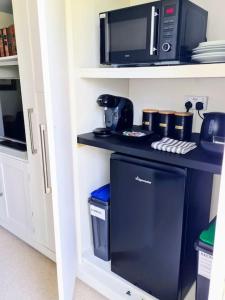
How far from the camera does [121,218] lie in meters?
1.47

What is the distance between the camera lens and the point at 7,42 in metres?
2.01

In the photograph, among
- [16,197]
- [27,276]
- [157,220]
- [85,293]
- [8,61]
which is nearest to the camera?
[157,220]

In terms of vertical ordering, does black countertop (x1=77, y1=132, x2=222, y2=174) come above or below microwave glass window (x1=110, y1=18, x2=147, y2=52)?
below

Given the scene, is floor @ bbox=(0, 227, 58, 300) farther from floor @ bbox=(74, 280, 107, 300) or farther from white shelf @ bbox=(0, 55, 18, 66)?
white shelf @ bbox=(0, 55, 18, 66)

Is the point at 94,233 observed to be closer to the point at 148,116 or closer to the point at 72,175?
the point at 72,175

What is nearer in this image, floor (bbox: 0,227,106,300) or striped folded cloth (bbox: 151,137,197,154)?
striped folded cloth (bbox: 151,137,197,154)

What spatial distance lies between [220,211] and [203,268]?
577mm

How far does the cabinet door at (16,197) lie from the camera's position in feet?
6.29

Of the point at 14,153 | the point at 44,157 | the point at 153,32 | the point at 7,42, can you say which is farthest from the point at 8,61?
the point at 153,32

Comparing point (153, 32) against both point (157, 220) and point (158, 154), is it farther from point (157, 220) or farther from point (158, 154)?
point (157, 220)

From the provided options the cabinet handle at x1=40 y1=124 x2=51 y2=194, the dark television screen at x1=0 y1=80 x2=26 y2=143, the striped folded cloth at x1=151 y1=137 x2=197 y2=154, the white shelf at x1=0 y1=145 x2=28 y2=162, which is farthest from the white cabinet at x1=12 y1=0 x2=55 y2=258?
the striped folded cloth at x1=151 y1=137 x2=197 y2=154

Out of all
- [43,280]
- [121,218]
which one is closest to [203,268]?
[121,218]

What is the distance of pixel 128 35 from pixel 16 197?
59.6 inches

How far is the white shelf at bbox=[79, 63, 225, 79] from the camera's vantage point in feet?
3.20
